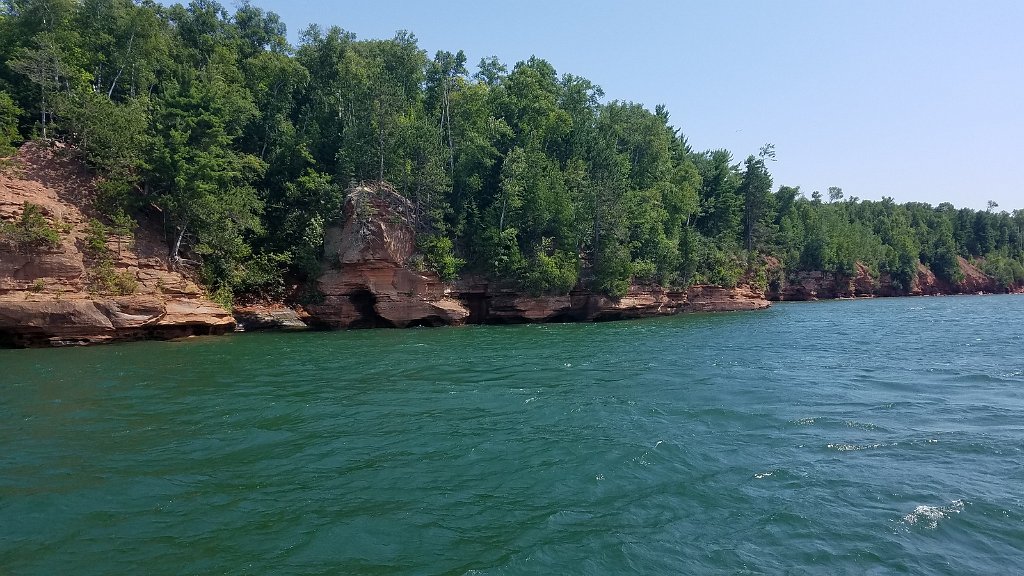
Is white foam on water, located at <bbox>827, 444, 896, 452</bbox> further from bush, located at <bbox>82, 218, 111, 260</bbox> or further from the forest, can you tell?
bush, located at <bbox>82, 218, 111, 260</bbox>

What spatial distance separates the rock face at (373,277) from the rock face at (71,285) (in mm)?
6449

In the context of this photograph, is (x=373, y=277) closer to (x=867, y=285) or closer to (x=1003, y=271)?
(x=867, y=285)

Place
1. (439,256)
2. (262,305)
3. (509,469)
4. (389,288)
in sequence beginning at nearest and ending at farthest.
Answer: (509,469), (262,305), (389,288), (439,256)

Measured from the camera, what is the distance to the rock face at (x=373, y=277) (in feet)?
111

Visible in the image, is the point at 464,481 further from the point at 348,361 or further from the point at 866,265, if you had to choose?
Answer: the point at 866,265

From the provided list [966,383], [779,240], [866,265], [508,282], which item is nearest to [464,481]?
[966,383]

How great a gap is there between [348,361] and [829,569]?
17322 mm

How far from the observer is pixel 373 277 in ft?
112

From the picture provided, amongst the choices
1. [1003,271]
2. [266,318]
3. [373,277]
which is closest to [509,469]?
[373,277]

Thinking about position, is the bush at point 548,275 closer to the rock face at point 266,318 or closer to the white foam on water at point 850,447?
the rock face at point 266,318

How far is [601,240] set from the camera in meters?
40.4

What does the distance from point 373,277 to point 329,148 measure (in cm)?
1165

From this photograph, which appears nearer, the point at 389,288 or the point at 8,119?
the point at 8,119

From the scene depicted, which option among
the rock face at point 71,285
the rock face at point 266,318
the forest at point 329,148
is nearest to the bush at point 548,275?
the forest at point 329,148
